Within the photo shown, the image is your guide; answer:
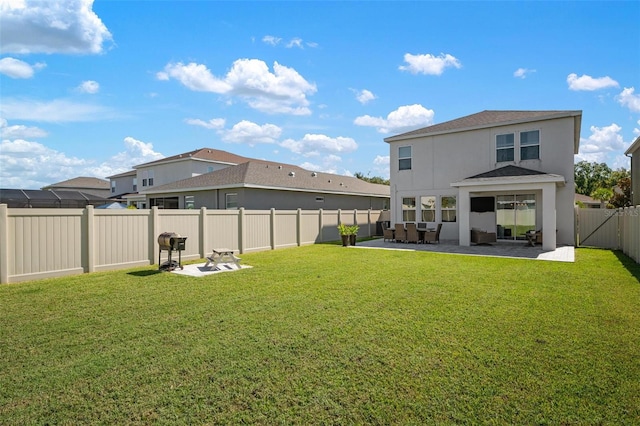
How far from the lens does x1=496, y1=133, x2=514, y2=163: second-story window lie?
16859 mm

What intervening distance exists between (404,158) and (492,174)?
514 cm

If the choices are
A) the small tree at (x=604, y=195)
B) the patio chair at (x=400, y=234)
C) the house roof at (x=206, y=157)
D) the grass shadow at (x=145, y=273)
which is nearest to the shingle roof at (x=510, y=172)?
the patio chair at (x=400, y=234)

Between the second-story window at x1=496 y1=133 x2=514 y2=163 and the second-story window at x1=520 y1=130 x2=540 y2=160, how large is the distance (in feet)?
1.49

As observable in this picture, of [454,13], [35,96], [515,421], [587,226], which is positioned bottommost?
[515,421]

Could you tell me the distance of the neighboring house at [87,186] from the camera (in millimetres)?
46625

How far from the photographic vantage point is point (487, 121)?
17469mm

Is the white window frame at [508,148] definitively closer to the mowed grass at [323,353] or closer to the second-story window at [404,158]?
the second-story window at [404,158]

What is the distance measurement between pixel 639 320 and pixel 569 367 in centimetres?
271

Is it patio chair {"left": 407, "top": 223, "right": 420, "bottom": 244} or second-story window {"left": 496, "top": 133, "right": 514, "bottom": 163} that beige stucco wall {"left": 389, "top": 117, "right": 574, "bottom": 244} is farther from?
patio chair {"left": 407, "top": 223, "right": 420, "bottom": 244}

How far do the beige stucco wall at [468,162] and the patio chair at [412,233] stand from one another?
7.96 feet

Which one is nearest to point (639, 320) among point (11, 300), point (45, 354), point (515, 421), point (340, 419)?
point (515, 421)

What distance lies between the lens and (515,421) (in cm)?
283

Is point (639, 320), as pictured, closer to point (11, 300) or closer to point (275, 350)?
point (275, 350)

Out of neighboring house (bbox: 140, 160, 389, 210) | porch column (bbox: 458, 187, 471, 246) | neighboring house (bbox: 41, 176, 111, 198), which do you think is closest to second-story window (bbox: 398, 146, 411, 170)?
porch column (bbox: 458, 187, 471, 246)
